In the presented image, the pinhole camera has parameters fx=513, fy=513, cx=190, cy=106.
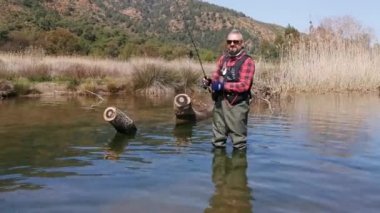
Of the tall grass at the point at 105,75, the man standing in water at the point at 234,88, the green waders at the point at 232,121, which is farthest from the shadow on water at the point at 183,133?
the tall grass at the point at 105,75

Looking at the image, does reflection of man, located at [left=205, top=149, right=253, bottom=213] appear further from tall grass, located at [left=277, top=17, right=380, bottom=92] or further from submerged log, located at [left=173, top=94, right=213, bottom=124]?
tall grass, located at [left=277, top=17, right=380, bottom=92]

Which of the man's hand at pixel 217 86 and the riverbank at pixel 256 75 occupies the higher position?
the riverbank at pixel 256 75

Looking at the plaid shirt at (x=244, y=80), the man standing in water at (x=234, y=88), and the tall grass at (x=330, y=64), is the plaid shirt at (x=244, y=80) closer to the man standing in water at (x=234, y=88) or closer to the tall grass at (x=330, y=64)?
the man standing in water at (x=234, y=88)

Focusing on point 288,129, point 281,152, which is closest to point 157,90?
point 288,129

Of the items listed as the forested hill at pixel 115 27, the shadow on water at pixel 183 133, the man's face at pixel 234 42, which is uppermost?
the forested hill at pixel 115 27

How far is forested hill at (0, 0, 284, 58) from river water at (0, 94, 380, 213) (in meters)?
16.9

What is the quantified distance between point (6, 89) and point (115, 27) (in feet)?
151

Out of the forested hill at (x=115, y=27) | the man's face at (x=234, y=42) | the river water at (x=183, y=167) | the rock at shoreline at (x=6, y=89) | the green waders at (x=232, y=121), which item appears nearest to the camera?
the river water at (x=183, y=167)

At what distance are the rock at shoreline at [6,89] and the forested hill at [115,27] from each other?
419 inches

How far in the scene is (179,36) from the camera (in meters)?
65.3

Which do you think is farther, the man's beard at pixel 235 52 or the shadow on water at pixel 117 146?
the shadow on water at pixel 117 146

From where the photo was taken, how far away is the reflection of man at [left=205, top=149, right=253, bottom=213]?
15.8 feet

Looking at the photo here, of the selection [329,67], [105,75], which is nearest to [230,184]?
[329,67]

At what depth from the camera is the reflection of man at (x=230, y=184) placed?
480 centimetres
